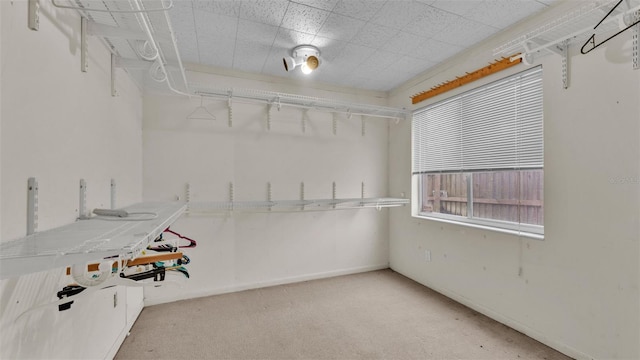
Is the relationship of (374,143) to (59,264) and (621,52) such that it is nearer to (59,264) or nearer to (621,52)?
(621,52)

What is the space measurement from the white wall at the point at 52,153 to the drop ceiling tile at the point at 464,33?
2.60 m

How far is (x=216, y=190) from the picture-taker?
9.82 feet

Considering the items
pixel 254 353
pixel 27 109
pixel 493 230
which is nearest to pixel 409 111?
pixel 493 230

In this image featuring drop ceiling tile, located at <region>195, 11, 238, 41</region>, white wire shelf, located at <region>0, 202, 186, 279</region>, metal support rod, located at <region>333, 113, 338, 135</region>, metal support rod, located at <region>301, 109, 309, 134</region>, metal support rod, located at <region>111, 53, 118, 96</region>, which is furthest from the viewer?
metal support rod, located at <region>333, 113, 338, 135</region>

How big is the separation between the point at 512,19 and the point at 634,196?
1537 millimetres

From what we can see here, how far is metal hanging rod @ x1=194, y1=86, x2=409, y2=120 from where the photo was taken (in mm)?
2730

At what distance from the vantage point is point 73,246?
2.88ft

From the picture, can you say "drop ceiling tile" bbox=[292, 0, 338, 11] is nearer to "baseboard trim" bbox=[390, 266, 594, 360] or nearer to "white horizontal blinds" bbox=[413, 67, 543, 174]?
"white horizontal blinds" bbox=[413, 67, 543, 174]

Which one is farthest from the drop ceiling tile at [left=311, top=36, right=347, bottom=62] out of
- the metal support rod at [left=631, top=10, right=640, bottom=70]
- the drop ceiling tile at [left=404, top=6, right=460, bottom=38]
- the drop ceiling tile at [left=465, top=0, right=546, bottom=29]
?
the metal support rod at [left=631, top=10, right=640, bottom=70]

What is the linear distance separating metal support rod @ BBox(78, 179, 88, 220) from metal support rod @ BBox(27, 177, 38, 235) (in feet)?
1.30

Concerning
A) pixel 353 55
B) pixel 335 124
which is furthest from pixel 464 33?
pixel 335 124

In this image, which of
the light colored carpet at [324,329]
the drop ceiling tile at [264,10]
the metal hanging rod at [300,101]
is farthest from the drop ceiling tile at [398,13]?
the light colored carpet at [324,329]

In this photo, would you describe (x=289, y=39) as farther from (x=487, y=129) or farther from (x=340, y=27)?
(x=487, y=129)

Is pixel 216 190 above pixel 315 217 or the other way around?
above
